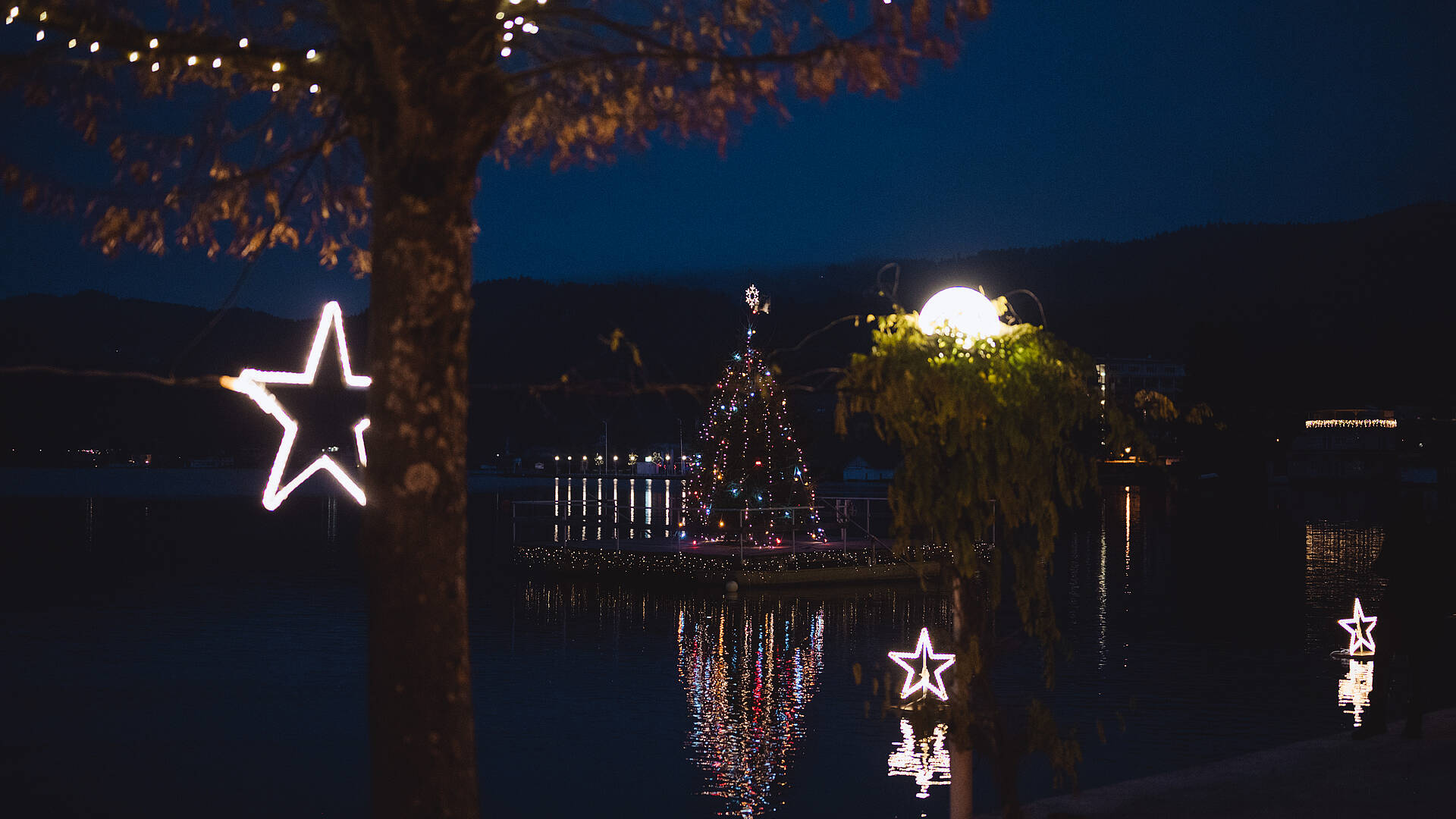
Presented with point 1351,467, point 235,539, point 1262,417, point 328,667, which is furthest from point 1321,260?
point 328,667

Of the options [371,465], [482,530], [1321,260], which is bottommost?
[482,530]

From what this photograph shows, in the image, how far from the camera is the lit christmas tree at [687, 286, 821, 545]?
25141mm

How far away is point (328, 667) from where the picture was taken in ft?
47.2

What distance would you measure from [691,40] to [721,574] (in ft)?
57.5

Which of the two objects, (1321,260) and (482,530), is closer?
(482,530)

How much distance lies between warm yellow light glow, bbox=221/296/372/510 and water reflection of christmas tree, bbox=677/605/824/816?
4.11m

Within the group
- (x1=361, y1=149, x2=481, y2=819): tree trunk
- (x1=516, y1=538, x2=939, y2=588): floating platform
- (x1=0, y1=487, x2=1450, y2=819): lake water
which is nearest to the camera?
(x1=361, y1=149, x2=481, y2=819): tree trunk

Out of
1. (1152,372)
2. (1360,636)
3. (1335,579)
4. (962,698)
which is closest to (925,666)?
(962,698)

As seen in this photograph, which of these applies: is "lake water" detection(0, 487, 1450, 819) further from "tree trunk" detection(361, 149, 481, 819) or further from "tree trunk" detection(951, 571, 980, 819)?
"tree trunk" detection(361, 149, 481, 819)

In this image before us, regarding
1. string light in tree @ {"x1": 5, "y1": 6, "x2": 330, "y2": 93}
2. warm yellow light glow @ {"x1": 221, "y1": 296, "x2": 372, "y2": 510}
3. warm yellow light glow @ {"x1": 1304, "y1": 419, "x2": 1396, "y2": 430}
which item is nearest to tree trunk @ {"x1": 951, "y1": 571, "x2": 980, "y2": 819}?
warm yellow light glow @ {"x1": 221, "y1": 296, "x2": 372, "y2": 510}

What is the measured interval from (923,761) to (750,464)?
51.4ft

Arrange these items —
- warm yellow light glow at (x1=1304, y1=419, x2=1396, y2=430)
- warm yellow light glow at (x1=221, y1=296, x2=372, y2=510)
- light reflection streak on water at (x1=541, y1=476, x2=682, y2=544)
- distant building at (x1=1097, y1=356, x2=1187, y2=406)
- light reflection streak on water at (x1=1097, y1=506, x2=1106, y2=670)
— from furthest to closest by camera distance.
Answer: distant building at (x1=1097, y1=356, x2=1187, y2=406) < warm yellow light glow at (x1=1304, y1=419, x2=1396, y2=430) < light reflection streak on water at (x1=541, y1=476, x2=682, y2=544) < light reflection streak on water at (x1=1097, y1=506, x2=1106, y2=670) < warm yellow light glow at (x1=221, y1=296, x2=372, y2=510)

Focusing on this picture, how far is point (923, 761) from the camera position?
960 cm

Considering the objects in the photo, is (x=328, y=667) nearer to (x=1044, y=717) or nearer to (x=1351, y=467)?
(x=1044, y=717)
